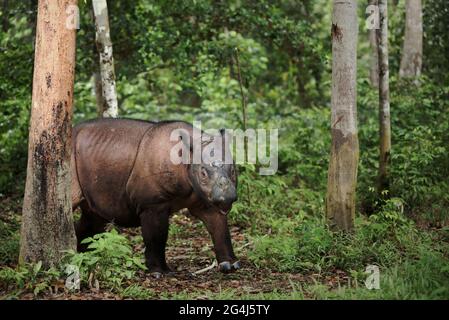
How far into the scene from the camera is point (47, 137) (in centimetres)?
727

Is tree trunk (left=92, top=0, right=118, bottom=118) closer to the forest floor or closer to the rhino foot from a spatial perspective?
the forest floor

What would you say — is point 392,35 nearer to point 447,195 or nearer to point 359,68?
point 359,68

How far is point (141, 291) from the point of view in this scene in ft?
23.4

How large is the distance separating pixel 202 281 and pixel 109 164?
1892 mm

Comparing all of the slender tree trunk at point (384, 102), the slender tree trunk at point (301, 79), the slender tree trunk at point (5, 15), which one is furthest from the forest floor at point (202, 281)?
the slender tree trunk at point (301, 79)

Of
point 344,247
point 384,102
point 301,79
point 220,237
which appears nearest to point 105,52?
point 220,237

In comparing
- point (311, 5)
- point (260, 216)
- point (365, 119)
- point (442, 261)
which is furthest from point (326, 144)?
point (442, 261)

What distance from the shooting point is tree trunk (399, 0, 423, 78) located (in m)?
15.4

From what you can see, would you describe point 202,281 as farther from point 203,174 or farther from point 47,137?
point 47,137

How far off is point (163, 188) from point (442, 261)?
3230mm

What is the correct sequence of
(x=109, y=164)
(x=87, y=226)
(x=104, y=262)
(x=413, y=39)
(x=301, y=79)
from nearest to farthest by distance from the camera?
A: (x=104, y=262)
(x=109, y=164)
(x=87, y=226)
(x=413, y=39)
(x=301, y=79)

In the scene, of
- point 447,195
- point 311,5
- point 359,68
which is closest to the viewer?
point 447,195

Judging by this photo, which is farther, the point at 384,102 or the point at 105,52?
the point at 384,102

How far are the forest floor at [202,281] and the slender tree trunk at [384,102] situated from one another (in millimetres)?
2416
